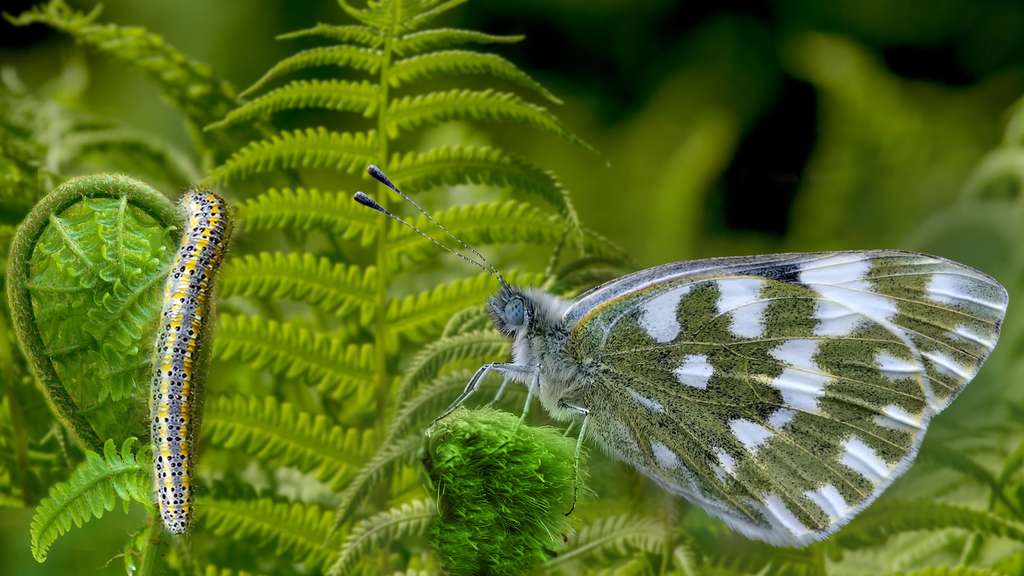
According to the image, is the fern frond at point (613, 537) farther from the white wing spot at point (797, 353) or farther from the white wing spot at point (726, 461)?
the white wing spot at point (797, 353)

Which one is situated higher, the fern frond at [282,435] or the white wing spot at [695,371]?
the white wing spot at [695,371]

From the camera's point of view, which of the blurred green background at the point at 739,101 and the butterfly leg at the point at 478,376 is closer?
the butterfly leg at the point at 478,376

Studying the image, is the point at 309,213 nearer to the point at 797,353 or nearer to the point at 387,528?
the point at 387,528

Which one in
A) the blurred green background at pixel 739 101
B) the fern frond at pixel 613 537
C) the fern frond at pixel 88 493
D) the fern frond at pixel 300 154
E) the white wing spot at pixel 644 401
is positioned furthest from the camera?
the blurred green background at pixel 739 101

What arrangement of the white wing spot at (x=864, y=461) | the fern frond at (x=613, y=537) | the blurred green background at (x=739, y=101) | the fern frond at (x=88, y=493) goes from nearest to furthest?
the fern frond at (x=88, y=493) < the fern frond at (x=613, y=537) < the white wing spot at (x=864, y=461) < the blurred green background at (x=739, y=101)

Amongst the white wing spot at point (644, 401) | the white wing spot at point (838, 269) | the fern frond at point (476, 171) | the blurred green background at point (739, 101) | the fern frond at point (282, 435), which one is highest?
the blurred green background at point (739, 101)

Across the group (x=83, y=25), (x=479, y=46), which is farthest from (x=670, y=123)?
(x=83, y=25)

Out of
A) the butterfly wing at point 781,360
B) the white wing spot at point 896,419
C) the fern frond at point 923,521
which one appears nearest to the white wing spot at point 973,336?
the butterfly wing at point 781,360

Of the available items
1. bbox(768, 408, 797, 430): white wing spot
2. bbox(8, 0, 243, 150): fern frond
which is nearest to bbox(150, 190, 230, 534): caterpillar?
bbox(8, 0, 243, 150): fern frond
